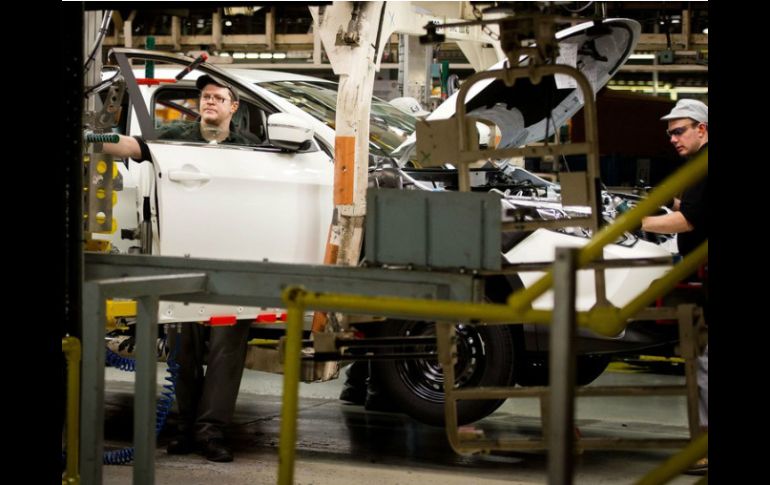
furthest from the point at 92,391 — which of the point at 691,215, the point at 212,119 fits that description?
the point at 691,215

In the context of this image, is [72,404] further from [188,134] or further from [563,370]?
[188,134]

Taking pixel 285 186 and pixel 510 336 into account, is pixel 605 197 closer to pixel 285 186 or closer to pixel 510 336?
pixel 510 336

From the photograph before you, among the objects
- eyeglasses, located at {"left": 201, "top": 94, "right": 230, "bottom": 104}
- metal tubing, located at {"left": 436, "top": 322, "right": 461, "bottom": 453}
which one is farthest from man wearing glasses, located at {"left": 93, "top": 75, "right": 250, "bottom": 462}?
metal tubing, located at {"left": 436, "top": 322, "right": 461, "bottom": 453}

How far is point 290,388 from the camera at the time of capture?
387 cm

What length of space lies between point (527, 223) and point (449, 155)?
432mm

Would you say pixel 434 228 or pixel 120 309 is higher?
pixel 434 228

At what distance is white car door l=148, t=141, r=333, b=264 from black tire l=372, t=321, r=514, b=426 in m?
0.80

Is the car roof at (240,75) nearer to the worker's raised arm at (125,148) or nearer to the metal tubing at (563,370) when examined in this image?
the worker's raised arm at (125,148)

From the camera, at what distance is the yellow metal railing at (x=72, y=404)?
4.22 metres

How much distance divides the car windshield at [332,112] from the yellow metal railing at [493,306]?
360 centimetres

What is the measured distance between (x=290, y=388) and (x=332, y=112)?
4.18 meters

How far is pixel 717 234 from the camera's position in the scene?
13.2 feet

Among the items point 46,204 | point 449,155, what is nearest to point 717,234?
point 449,155

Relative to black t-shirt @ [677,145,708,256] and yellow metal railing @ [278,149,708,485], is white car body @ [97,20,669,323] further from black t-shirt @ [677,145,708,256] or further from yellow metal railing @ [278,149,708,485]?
yellow metal railing @ [278,149,708,485]
